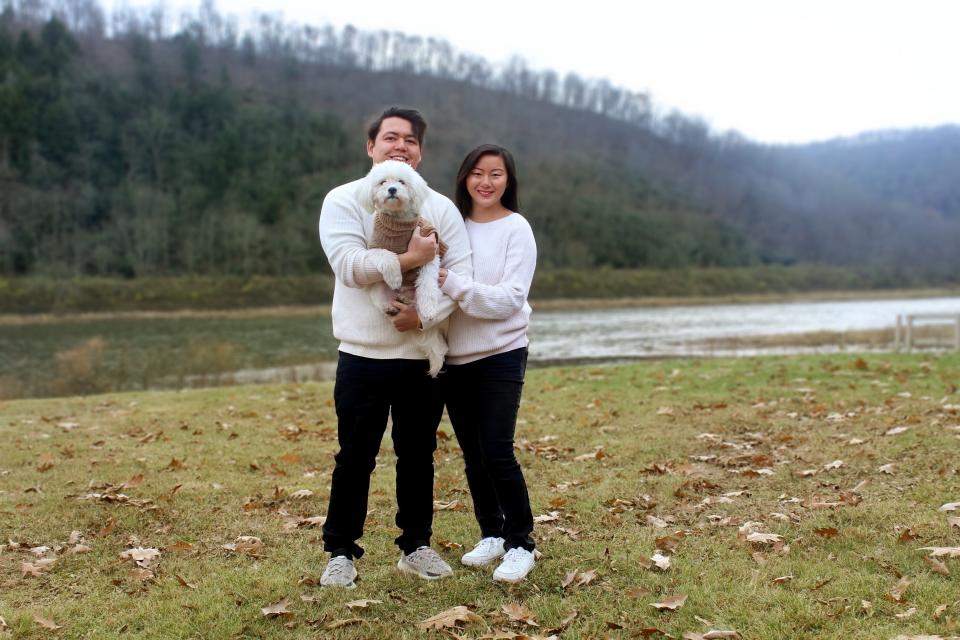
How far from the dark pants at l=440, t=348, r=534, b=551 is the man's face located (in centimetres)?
119

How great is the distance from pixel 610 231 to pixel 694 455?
295 ft

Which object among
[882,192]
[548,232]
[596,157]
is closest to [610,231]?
[548,232]

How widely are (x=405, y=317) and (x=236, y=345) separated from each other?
93.8 feet

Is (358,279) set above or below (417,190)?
below

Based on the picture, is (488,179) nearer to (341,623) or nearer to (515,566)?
(515,566)

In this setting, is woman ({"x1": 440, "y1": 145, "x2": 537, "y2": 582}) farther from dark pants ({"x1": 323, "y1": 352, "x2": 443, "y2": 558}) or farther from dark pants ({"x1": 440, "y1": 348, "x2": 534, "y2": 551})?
dark pants ({"x1": 323, "y1": 352, "x2": 443, "y2": 558})

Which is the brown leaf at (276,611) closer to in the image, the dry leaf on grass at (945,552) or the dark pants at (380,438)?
the dark pants at (380,438)

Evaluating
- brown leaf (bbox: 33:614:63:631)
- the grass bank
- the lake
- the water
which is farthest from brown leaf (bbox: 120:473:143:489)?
the grass bank

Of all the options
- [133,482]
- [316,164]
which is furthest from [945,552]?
[316,164]

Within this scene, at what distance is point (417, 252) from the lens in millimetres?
3877

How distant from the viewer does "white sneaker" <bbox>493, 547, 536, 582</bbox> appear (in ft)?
13.9

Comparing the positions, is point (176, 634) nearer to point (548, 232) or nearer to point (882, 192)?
point (548, 232)

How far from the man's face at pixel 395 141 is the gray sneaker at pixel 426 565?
7.27 feet

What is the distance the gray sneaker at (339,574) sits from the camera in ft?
14.0
